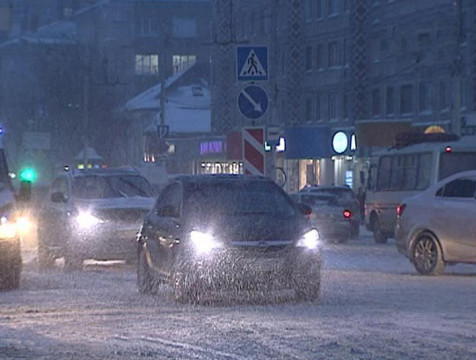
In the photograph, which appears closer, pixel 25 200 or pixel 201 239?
pixel 201 239

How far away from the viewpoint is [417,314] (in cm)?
1377

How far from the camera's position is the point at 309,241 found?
51.9 feet

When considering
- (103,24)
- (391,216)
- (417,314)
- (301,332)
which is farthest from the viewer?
(103,24)


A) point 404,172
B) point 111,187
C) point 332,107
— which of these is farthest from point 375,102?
point 111,187

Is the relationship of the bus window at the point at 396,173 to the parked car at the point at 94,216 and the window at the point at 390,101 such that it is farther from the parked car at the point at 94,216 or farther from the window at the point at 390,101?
the window at the point at 390,101

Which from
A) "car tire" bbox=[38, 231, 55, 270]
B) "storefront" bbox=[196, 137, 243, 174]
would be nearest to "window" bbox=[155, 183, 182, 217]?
→ "car tire" bbox=[38, 231, 55, 270]

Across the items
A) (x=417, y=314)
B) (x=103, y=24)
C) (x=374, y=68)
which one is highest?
(x=103, y=24)

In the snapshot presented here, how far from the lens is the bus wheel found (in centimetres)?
3422

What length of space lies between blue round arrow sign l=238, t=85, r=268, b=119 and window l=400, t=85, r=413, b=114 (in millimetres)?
41216

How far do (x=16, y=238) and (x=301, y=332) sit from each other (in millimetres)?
7037

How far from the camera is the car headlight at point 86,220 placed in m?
22.5

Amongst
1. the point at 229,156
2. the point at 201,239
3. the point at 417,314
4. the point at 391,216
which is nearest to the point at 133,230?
the point at 201,239

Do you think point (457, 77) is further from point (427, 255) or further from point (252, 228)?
point (252, 228)

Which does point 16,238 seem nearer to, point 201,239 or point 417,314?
point 201,239
